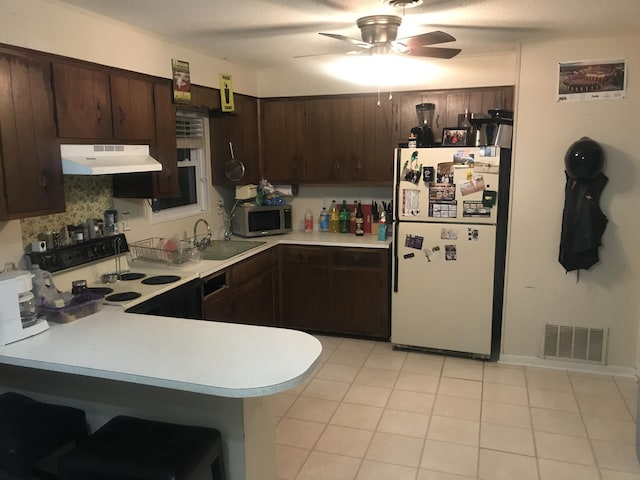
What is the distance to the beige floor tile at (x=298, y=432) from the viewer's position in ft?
9.69

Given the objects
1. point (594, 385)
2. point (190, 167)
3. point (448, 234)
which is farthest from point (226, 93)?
point (594, 385)

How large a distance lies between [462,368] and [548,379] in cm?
59

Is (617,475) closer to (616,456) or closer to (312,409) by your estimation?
(616,456)

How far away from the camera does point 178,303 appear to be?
310 cm

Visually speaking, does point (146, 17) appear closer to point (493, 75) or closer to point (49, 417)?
point (49, 417)

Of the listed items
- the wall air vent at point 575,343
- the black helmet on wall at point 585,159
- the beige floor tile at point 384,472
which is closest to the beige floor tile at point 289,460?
the beige floor tile at point 384,472

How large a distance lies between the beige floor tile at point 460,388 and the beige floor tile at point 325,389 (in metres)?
0.67

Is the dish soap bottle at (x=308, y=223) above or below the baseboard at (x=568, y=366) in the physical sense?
above

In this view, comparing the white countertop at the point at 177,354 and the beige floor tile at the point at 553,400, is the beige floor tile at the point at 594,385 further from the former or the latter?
the white countertop at the point at 177,354

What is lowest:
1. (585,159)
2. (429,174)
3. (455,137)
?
(429,174)

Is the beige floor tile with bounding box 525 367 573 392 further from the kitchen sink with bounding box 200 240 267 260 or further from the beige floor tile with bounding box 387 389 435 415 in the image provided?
the kitchen sink with bounding box 200 240 267 260

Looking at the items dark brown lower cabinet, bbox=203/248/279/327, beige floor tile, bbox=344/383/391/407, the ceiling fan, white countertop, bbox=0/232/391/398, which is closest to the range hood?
white countertop, bbox=0/232/391/398

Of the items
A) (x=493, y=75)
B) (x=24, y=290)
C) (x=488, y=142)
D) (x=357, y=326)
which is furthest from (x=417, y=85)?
(x=24, y=290)

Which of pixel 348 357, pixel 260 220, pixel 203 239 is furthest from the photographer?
pixel 260 220
